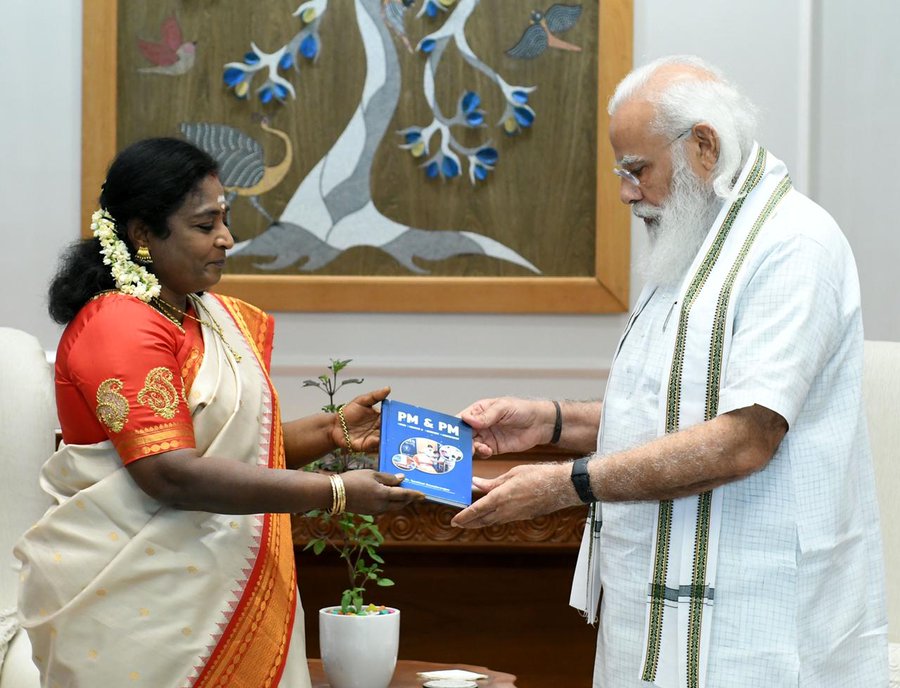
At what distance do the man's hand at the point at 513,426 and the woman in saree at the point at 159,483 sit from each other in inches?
16.6

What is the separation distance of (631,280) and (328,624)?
62.5 inches

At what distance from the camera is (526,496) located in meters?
2.03

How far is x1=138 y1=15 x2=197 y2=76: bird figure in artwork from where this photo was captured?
3.41m

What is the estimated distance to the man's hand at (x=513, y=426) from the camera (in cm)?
252

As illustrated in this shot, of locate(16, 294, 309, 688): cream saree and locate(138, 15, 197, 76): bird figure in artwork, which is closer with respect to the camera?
locate(16, 294, 309, 688): cream saree

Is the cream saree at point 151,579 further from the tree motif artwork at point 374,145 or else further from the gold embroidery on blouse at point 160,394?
the tree motif artwork at point 374,145

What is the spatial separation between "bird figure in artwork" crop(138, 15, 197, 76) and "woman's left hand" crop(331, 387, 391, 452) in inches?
56.6

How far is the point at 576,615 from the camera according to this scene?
352cm

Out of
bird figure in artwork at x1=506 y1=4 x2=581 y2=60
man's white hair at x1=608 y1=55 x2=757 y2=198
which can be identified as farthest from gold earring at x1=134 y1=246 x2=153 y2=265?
bird figure in artwork at x1=506 y1=4 x2=581 y2=60

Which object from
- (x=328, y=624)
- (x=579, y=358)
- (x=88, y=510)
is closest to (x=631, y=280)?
(x=579, y=358)

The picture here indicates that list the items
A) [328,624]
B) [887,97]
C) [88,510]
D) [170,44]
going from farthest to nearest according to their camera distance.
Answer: [170,44] → [887,97] → [328,624] → [88,510]

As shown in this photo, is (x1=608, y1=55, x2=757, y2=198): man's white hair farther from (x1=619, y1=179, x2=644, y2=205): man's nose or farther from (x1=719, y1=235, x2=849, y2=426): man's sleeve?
(x1=719, y1=235, x2=849, y2=426): man's sleeve

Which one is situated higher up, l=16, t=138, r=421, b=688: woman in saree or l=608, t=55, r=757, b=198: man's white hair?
l=608, t=55, r=757, b=198: man's white hair

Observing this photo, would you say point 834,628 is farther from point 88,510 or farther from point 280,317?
point 280,317
